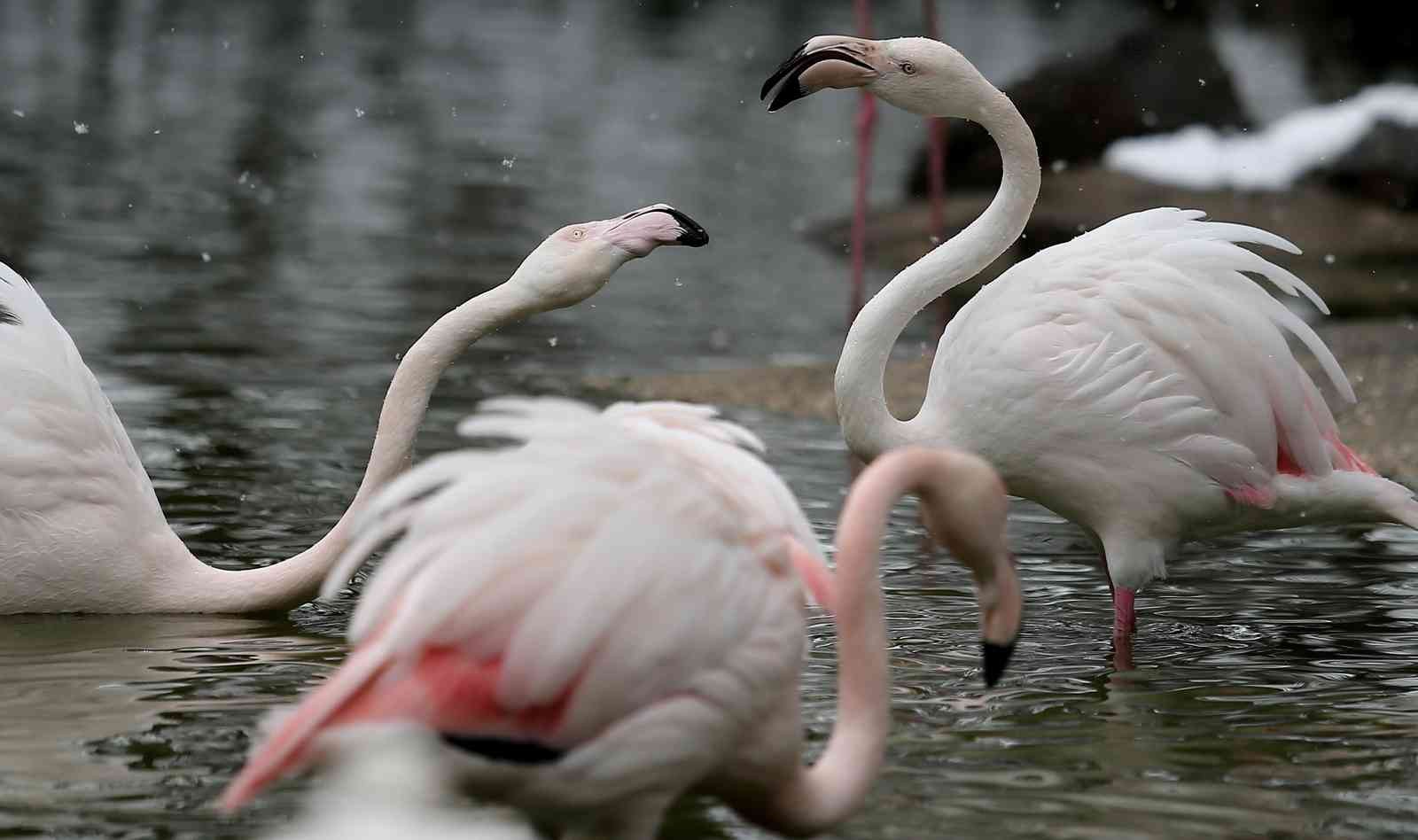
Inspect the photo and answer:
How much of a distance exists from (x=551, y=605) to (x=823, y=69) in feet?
7.34

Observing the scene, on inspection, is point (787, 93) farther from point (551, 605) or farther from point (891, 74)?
point (551, 605)

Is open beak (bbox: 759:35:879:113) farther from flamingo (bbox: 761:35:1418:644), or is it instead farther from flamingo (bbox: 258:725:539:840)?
flamingo (bbox: 258:725:539:840)

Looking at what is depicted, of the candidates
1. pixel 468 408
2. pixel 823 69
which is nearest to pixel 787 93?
pixel 823 69

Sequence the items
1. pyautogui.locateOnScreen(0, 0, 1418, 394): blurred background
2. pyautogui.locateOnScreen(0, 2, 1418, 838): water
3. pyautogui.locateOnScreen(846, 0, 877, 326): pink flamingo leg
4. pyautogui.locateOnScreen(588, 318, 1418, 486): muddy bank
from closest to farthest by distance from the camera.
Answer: pyautogui.locateOnScreen(0, 2, 1418, 838): water, pyautogui.locateOnScreen(588, 318, 1418, 486): muddy bank, pyautogui.locateOnScreen(846, 0, 877, 326): pink flamingo leg, pyautogui.locateOnScreen(0, 0, 1418, 394): blurred background

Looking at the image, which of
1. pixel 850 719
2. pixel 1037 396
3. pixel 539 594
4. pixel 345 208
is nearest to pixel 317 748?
pixel 539 594

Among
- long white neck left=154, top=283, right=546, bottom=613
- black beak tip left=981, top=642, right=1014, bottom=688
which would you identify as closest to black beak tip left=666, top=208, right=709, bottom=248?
long white neck left=154, top=283, right=546, bottom=613

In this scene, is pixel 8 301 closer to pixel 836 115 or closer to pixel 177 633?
pixel 177 633

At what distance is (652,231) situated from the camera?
173 inches

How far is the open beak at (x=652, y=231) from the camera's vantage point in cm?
436

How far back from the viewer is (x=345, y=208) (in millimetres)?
13250

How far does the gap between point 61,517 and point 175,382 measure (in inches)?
119

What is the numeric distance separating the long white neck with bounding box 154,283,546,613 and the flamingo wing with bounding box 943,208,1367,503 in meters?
A: 1.10

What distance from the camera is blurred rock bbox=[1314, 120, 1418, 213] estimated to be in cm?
1249

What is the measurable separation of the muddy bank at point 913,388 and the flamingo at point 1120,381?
1.97 metres
